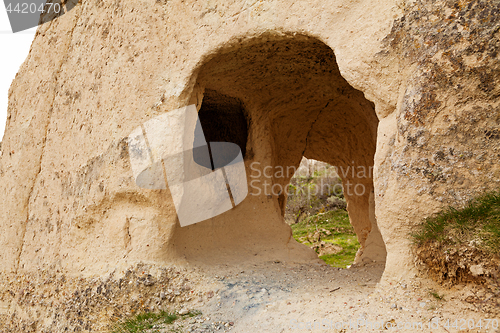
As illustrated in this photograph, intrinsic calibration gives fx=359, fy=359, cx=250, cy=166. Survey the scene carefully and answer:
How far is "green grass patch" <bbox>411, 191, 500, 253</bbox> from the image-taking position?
1.96 metres

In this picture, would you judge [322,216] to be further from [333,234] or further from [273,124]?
[273,124]

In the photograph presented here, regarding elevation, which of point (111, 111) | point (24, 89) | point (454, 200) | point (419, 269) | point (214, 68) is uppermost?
point (24, 89)

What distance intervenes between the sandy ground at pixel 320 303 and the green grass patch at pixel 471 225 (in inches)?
10.7

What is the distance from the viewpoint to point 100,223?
3424mm

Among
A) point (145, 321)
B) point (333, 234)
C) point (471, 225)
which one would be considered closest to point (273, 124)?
point (145, 321)

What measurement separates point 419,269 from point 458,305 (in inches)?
10.9

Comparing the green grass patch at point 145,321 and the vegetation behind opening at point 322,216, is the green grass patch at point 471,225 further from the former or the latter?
the vegetation behind opening at point 322,216

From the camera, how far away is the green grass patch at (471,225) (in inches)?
77.2

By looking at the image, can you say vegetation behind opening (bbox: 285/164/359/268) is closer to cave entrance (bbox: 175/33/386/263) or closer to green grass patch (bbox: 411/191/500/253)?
cave entrance (bbox: 175/33/386/263)

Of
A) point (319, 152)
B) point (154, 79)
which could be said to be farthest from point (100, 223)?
point (319, 152)

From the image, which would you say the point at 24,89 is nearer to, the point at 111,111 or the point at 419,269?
the point at 111,111

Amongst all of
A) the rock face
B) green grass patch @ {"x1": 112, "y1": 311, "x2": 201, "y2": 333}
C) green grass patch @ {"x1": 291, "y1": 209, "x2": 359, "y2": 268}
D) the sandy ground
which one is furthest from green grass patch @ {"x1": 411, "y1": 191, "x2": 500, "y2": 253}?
green grass patch @ {"x1": 291, "y1": 209, "x2": 359, "y2": 268}

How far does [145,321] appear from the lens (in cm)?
288

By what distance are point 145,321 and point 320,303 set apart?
55.4 inches
